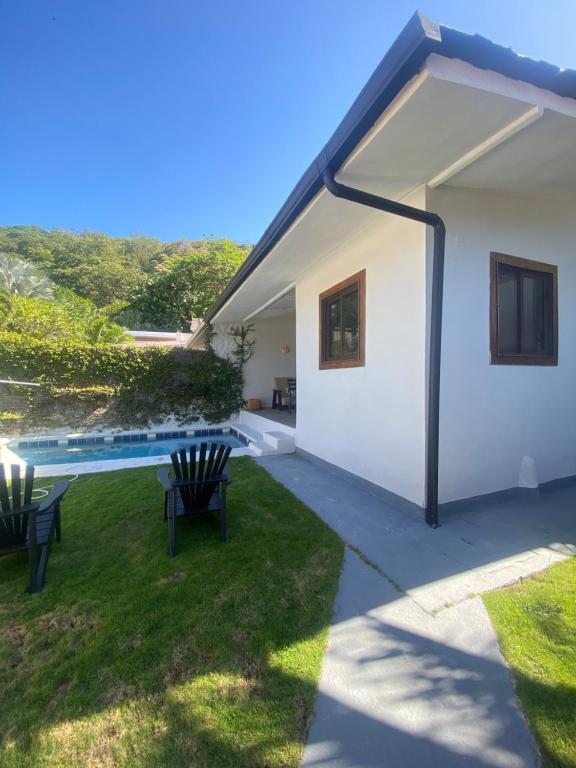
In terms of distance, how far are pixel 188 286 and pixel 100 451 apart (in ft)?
60.5

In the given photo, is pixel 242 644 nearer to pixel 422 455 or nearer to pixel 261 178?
pixel 422 455

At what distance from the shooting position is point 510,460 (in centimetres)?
489

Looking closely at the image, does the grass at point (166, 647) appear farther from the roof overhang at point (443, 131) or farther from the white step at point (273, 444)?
the white step at point (273, 444)

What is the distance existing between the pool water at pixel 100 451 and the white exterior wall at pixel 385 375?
3.55 m

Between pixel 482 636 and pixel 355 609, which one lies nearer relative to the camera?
pixel 482 636

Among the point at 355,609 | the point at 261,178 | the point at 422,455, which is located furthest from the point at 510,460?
the point at 261,178

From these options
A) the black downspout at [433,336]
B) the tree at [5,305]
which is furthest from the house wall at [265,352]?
the black downspout at [433,336]

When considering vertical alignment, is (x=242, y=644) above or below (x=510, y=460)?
below

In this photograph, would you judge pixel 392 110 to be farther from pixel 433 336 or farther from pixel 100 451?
pixel 100 451

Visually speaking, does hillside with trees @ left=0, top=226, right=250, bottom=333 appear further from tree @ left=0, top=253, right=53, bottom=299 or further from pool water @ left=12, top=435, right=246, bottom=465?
pool water @ left=12, top=435, right=246, bottom=465

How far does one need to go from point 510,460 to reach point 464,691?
366 cm

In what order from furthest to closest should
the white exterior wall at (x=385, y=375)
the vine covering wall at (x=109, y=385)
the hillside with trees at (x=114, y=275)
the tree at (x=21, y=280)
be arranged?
the tree at (x=21, y=280) < the hillside with trees at (x=114, y=275) < the vine covering wall at (x=109, y=385) < the white exterior wall at (x=385, y=375)

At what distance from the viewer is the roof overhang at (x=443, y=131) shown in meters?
2.21

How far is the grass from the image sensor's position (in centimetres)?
171
